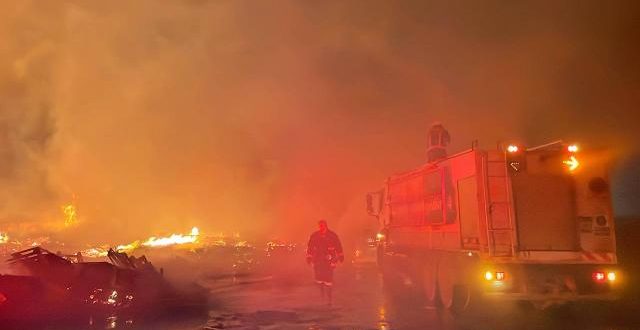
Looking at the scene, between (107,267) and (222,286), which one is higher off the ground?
(107,267)

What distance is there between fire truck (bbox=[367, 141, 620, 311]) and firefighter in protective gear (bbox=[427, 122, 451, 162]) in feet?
31.6

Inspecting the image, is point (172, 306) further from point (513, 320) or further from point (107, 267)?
point (513, 320)

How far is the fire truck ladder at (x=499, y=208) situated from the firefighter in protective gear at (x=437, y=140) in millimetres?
10375

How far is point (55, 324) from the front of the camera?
8.77m

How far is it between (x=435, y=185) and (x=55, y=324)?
862cm

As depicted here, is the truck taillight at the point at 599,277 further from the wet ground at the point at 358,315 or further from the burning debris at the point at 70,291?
the burning debris at the point at 70,291

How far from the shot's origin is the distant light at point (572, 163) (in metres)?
9.33

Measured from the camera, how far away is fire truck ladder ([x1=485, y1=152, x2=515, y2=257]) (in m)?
9.12

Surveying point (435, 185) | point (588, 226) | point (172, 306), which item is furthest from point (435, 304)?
point (172, 306)

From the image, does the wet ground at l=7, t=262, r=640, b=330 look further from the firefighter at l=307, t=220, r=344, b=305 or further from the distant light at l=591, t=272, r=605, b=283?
the distant light at l=591, t=272, r=605, b=283

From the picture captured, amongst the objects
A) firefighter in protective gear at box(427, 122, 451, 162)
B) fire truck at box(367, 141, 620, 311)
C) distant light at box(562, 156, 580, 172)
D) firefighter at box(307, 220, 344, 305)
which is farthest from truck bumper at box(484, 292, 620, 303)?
firefighter in protective gear at box(427, 122, 451, 162)

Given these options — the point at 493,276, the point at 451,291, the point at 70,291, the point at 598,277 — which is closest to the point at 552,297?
the point at 598,277

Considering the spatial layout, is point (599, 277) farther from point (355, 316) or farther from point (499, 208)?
point (355, 316)

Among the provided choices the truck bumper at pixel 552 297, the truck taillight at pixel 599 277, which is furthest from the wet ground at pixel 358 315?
the truck taillight at pixel 599 277
